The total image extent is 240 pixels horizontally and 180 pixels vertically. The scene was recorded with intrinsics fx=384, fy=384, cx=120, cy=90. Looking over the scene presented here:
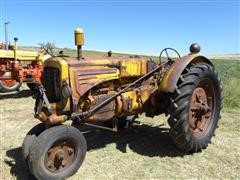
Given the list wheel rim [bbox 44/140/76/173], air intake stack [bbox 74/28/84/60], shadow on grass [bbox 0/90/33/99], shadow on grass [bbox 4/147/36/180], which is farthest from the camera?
shadow on grass [bbox 0/90/33/99]

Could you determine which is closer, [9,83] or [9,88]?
[9,88]

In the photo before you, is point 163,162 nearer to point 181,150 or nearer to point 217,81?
point 181,150

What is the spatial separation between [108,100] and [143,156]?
1016 mm

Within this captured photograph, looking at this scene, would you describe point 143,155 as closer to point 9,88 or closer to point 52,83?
point 52,83

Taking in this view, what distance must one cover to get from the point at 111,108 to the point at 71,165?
3.70 feet

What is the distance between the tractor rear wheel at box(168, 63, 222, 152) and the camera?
554 cm

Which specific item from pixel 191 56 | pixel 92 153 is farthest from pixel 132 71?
pixel 92 153

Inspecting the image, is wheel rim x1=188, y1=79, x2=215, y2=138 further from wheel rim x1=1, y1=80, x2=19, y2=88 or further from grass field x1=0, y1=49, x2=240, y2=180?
wheel rim x1=1, y1=80, x2=19, y2=88

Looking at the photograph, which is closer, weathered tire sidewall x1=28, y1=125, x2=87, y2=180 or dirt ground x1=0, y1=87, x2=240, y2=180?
weathered tire sidewall x1=28, y1=125, x2=87, y2=180

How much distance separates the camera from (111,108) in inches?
223

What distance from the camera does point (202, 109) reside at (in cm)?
609

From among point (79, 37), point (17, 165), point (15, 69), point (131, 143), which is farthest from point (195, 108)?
point (15, 69)

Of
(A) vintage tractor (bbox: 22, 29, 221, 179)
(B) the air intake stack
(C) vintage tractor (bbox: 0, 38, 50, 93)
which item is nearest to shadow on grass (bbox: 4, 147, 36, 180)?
(A) vintage tractor (bbox: 22, 29, 221, 179)

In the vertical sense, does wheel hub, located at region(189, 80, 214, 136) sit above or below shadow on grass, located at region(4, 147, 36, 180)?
above
